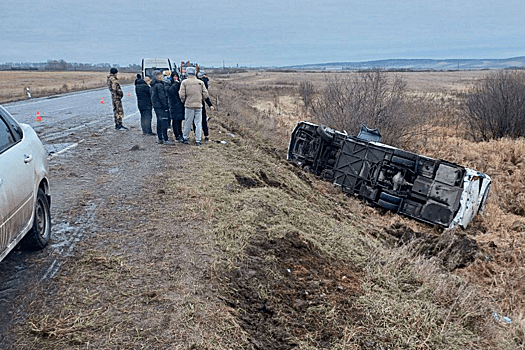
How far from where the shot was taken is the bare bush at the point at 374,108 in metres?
17.4

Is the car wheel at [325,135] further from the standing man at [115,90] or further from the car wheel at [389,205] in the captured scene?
the standing man at [115,90]

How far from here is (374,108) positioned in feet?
57.3

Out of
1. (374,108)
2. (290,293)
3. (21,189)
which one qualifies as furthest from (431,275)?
(374,108)

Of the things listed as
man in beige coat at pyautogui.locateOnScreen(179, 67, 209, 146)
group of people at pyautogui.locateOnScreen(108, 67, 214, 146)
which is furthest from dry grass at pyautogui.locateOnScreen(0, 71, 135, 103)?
man in beige coat at pyautogui.locateOnScreen(179, 67, 209, 146)

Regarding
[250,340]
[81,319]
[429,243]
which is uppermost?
[81,319]

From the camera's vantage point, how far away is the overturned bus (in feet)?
33.7

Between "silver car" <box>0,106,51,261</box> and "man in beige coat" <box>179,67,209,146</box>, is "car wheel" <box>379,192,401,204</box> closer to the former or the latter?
"man in beige coat" <box>179,67,209,146</box>

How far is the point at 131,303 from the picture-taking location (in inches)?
158

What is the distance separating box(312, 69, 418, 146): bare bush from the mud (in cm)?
1258

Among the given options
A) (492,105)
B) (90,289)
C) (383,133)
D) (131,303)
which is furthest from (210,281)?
(492,105)

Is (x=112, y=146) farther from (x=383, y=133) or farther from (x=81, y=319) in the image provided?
(x=383, y=133)

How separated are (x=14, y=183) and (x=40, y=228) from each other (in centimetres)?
112

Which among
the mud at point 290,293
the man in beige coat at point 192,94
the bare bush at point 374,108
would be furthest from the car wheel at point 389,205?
the bare bush at point 374,108

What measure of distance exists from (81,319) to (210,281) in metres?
1.29
